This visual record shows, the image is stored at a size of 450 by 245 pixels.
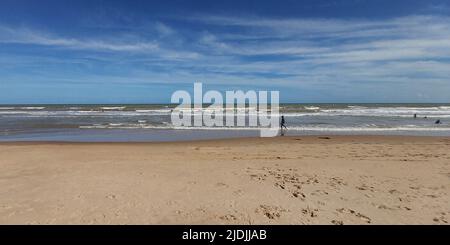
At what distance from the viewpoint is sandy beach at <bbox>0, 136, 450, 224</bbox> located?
502 cm

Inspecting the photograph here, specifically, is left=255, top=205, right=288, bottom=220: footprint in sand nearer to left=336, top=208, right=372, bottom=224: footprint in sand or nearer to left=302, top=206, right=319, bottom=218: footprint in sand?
left=302, top=206, right=319, bottom=218: footprint in sand

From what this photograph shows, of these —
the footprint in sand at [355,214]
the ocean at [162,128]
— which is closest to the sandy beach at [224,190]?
the footprint in sand at [355,214]

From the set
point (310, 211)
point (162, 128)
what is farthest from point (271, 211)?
point (162, 128)

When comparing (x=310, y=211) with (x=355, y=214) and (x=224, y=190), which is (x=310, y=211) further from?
(x=224, y=190)

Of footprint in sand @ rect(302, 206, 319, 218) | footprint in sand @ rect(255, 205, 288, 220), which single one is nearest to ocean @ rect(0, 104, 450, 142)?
footprint in sand @ rect(255, 205, 288, 220)

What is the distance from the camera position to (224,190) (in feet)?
20.9

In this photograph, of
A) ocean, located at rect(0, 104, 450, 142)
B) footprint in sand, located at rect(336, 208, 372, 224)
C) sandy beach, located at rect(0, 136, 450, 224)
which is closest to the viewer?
footprint in sand, located at rect(336, 208, 372, 224)

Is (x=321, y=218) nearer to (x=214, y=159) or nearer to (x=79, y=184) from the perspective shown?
(x=79, y=184)

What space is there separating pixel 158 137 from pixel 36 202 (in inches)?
476

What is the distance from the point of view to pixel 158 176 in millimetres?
7477

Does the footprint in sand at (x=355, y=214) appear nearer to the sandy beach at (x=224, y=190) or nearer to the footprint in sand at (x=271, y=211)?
the sandy beach at (x=224, y=190)

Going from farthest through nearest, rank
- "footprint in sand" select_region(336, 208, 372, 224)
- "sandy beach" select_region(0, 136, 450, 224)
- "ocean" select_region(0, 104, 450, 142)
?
1. "ocean" select_region(0, 104, 450, 142)
2. "sandy beach" select_region(0, 136, 450, 224)
3. "footprint in sand" select_region(336, 208, 372, 224)

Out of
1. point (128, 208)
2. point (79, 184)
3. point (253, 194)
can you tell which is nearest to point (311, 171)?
point (253, 194)

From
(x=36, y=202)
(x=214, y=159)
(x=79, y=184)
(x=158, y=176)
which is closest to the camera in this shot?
(x=36, y=202)
